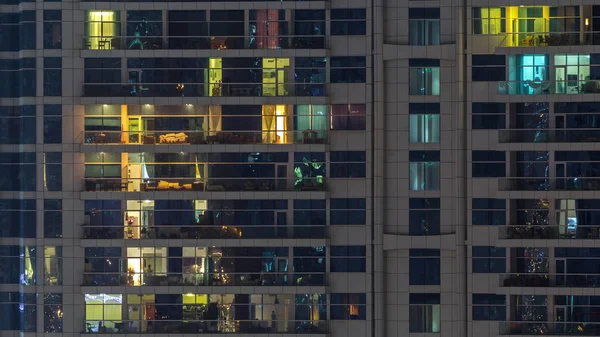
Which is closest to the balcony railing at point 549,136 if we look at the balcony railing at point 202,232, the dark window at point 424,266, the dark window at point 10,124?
the dark window at point 424,266

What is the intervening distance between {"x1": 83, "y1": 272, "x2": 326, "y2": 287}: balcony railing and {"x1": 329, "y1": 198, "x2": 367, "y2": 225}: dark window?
1.63 meters

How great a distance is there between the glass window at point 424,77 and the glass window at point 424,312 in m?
5.73

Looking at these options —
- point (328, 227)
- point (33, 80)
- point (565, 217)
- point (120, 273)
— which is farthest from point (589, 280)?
point (33, 80)

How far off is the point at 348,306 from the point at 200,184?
5.43 meters

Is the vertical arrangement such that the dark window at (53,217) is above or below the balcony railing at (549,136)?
below

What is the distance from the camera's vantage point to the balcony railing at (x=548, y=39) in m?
38.4

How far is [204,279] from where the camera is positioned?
3912cm

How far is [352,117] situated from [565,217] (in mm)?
6567

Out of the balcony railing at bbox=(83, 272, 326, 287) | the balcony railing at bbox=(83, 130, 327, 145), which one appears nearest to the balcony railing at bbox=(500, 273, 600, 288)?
the balcony railing at bbox=(83, 272, 326, 287)

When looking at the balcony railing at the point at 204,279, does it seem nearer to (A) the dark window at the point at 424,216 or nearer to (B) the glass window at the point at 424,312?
(B) the glass window at the point at 424,312

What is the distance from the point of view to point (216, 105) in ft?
128

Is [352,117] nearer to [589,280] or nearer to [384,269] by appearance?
[384,269]

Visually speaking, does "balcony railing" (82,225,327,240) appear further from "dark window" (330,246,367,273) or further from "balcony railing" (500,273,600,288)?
"balcony railing" (500,273,600,288)

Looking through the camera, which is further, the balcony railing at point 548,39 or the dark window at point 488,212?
the dark window at point 488,212
